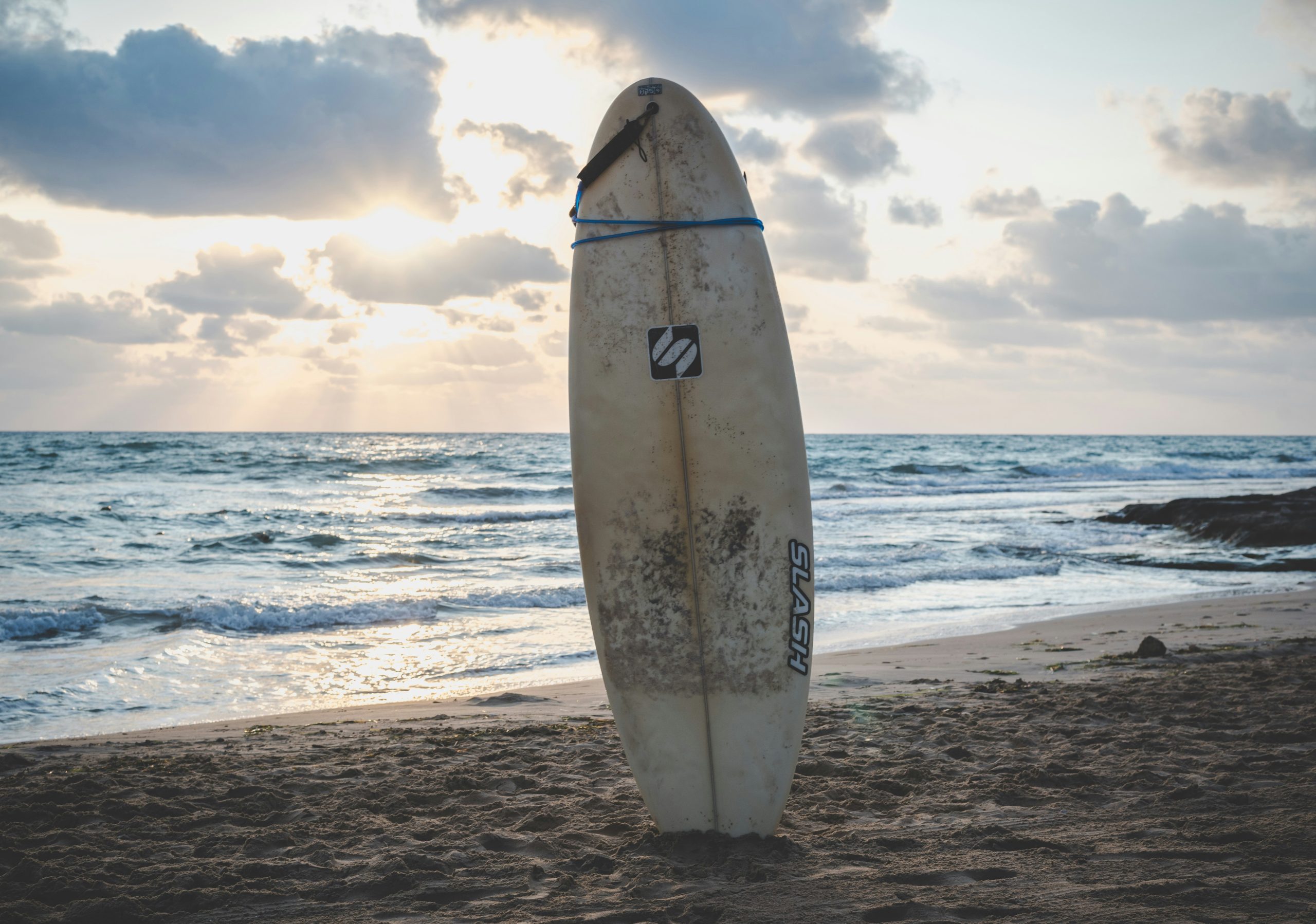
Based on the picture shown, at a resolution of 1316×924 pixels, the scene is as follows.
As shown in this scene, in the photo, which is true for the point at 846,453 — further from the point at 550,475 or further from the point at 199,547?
the point at 199,547

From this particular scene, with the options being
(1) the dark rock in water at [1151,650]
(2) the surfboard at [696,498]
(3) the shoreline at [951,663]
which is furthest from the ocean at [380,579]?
(2) the surfboard at [696,498]

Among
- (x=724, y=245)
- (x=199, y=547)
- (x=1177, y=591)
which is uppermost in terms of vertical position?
(x=724, y=245)

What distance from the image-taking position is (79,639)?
699cm

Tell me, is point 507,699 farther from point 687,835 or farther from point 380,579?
point 380,579

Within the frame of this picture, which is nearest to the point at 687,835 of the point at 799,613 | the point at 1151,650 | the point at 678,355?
the point at 799,613

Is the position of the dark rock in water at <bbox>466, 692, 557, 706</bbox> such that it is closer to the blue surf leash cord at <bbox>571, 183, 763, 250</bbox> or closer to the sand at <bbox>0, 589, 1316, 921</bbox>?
the sand at <bbox>0, 589, 1316, 921</bbox>

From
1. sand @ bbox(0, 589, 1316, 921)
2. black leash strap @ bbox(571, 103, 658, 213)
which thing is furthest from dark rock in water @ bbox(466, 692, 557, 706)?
black leash strap @ bbox(571, 103, 658, 213)

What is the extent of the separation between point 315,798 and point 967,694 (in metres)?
3.65

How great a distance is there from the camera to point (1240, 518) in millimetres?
14422

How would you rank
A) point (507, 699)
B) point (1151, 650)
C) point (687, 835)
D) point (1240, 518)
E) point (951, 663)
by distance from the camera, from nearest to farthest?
point (687, 835) < point (507, 699) < point (1151, 650) < point (951, 663) < point (1240, 518)

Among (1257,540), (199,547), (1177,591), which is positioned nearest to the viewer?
(1177,591)

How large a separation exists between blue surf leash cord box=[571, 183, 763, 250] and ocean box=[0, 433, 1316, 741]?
386 cm

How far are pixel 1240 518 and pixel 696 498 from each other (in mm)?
15056

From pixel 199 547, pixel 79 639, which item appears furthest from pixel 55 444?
pixel 79 639
